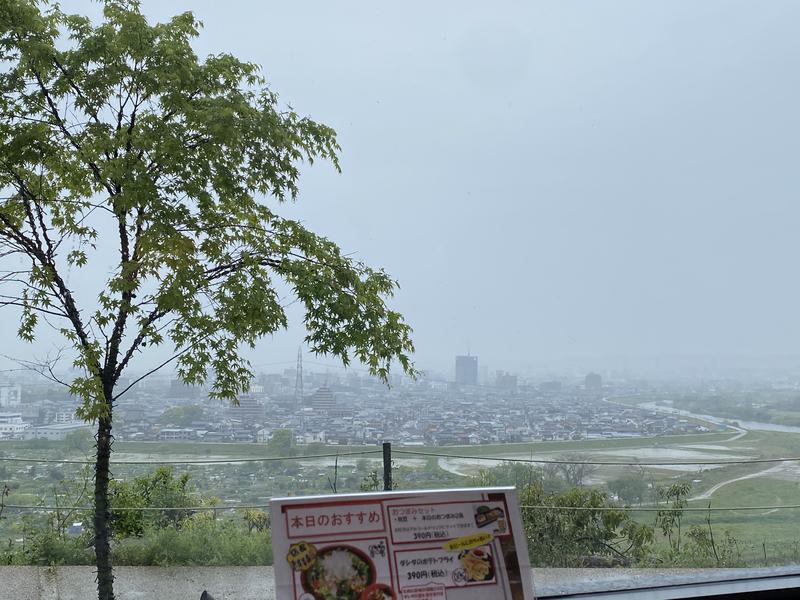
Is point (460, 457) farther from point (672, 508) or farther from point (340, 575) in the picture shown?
point (340, 575)

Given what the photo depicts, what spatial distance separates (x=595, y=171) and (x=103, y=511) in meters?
2.75

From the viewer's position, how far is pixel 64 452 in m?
2.76

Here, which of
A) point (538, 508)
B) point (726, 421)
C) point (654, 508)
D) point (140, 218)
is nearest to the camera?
point (140, 218)

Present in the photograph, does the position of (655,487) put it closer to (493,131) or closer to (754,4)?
(493,131)

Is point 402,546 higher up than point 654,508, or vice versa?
point 402,546

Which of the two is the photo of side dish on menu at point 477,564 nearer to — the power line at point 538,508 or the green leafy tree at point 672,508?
the power line at point 538,508

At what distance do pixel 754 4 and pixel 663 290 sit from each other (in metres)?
1.51

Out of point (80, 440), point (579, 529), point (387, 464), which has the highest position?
point (80, 440)

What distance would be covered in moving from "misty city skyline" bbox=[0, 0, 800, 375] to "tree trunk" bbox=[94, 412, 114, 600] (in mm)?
1537

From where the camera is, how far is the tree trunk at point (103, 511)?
265 cm

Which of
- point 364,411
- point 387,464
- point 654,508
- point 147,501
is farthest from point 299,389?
point 654,508

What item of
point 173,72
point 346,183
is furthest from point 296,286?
point 173,72

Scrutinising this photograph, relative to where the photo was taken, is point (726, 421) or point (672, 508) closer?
point (672, 508)

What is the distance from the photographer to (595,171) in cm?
366
